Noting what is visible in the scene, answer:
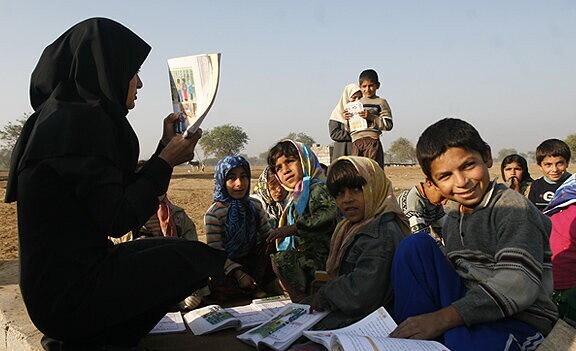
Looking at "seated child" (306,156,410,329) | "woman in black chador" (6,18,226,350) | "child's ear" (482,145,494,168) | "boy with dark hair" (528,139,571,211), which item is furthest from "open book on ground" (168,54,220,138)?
"boy with dark hair" (528,139,571,211)

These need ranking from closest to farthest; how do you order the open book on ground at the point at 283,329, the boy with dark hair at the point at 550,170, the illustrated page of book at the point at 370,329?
1. the illustrated page of book at the point at 370,329
2. the open book on ground at the point at 283,329
3. the boy with dark hair at the point at 550,170

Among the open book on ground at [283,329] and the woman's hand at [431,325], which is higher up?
the woman's hand at [431,325]

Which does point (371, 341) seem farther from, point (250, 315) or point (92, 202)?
point (250, 315)

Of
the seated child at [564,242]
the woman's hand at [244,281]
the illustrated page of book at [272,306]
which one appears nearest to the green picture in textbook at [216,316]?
the illustrated page of book at [272,306]

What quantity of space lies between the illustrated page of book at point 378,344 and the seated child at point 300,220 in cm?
167

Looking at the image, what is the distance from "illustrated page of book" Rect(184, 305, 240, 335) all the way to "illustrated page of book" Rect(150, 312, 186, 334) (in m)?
0.05

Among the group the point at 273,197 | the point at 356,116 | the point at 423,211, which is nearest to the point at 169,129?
the point at 273,197

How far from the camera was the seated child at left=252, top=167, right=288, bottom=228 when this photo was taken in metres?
4.54

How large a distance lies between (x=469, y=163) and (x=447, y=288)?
57cm

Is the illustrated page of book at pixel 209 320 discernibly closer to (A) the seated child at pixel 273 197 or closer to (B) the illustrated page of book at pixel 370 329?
(B) the illustrated page of book at pixel 370 329

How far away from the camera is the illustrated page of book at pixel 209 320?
2.89 metres

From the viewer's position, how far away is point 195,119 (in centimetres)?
246

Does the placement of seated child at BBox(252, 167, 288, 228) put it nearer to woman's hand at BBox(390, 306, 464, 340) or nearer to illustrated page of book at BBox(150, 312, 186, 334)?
illustrated page of book at BBox(150, 312, 186, 334)

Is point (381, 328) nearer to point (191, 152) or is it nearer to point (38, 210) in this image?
point (191, 152)
